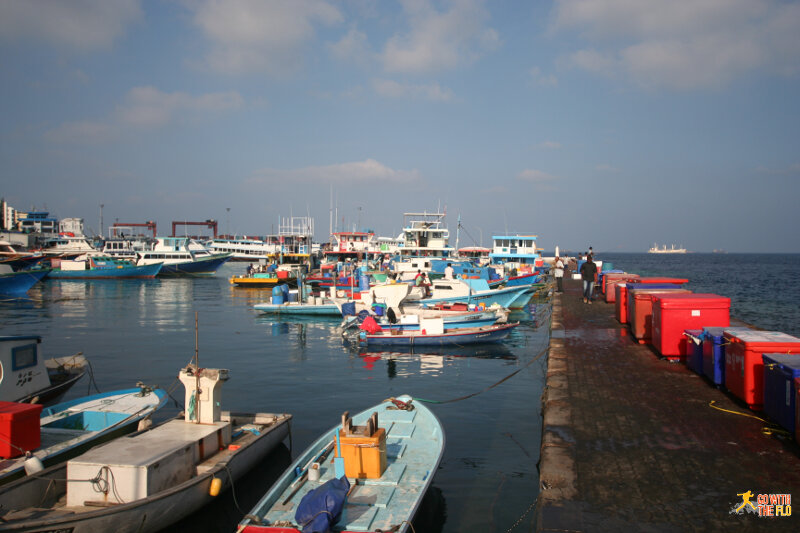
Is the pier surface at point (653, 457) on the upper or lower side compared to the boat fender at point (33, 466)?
upper

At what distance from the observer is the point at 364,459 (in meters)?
7.32

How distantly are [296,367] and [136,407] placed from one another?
7.89 metres

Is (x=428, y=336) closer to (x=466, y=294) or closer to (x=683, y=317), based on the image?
(x=466, y=294)

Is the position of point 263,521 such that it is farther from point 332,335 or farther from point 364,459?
point 332,335

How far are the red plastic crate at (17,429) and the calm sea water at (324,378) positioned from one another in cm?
286

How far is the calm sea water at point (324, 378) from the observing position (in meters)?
8.88

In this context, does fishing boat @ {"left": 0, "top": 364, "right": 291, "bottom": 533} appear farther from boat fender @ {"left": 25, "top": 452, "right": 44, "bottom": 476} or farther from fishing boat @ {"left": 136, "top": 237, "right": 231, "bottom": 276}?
fishing boat @ {"left": 136, "top": 237, "right": 231, "bottom": 276}

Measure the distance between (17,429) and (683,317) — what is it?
13135 mm

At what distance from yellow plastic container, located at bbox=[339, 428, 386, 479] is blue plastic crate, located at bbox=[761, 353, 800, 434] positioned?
563 centimetres

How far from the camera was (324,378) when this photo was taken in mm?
17094

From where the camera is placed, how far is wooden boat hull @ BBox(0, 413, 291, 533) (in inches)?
251

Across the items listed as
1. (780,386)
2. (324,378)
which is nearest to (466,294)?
(324,378)
